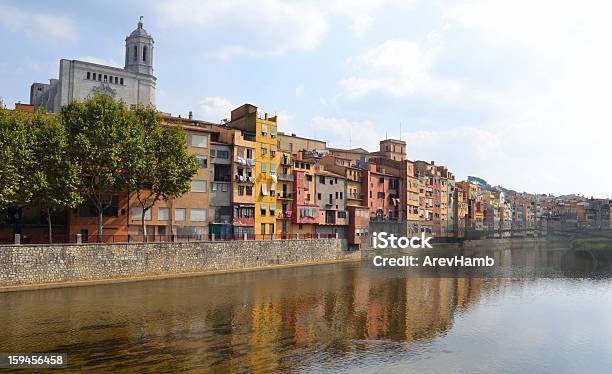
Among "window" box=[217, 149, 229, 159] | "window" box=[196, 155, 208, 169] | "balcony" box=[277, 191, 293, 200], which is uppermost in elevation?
Answer: "window" box=[217, 149, 229, 159]

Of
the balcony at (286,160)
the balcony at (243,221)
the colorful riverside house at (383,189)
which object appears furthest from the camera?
the colorful riverside house at (383,189)

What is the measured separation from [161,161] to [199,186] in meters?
10.2

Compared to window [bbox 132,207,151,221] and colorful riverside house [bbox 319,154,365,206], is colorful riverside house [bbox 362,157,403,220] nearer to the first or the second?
colorful riverside house [bbox 319,154,365,206]

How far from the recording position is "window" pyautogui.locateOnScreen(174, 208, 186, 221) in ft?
205

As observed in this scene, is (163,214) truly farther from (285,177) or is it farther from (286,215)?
(285,177)

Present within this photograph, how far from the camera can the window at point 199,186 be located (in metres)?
63.9

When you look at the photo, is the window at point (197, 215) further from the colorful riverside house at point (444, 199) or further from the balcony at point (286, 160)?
the colorful riverside house at point (444, 199)

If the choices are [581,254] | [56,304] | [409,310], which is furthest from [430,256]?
[56,304]

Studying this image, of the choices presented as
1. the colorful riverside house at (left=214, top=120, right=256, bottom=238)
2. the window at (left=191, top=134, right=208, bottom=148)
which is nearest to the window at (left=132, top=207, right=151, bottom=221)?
the window at (left=191, top=134, right=208, bottom=148)

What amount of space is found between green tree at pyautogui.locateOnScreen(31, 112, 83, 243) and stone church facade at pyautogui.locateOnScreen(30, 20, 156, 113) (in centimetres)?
3580

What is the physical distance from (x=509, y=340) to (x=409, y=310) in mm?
9736

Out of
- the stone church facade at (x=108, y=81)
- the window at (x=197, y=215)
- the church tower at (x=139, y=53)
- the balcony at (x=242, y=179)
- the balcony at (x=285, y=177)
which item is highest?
the church tower at (x=139, y=53)

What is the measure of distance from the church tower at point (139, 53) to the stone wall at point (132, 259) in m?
68.3

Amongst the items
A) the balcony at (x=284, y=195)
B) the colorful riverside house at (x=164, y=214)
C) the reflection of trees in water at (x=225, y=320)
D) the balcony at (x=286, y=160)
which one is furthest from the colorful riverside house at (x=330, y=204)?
the reflection of trees in water at (x=225, y=320)
